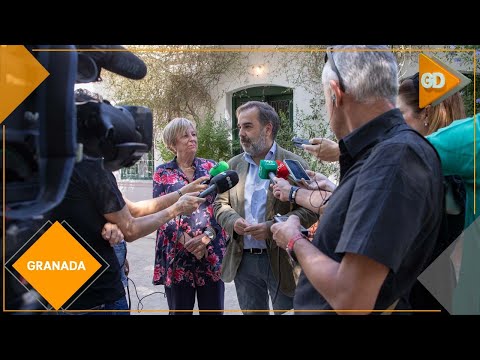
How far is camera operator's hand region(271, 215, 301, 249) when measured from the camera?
1.32 meters

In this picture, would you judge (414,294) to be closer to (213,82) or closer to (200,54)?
(200,54)

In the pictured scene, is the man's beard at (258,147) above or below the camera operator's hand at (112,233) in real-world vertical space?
above

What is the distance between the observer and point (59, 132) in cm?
109

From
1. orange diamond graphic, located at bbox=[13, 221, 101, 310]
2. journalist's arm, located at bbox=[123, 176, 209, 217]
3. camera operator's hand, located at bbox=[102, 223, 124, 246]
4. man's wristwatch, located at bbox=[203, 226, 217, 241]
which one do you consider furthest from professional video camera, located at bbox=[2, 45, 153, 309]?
man's wristwatch, located at bbox=[203, 226, 217, 241]

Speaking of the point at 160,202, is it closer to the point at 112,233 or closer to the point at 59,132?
the point at 112,233

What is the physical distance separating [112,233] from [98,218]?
3.4 inches

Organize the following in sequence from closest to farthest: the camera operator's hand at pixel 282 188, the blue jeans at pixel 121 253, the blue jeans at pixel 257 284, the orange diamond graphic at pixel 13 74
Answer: the orange diamond graphic at pixel 13 74 → the blue jeans at pixel 121 253 → the camera operator's hand at pixel 282 188 → the blue jeans at pixel 257 284

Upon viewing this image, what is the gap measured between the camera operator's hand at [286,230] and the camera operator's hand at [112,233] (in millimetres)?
642

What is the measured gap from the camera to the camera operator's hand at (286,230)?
132 centimetres

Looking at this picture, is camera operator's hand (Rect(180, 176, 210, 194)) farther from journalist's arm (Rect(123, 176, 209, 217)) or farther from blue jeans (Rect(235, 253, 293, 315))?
blue jeans (Rect(235, 253, 293, 315))

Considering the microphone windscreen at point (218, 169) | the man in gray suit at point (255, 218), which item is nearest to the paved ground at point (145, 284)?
the man in gray suit at point (255, 218)

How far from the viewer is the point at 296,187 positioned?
6.22ft

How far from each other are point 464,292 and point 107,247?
4.58 feet

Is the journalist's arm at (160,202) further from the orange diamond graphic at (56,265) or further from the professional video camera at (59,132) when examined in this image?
the professional video camera at (59,132)
